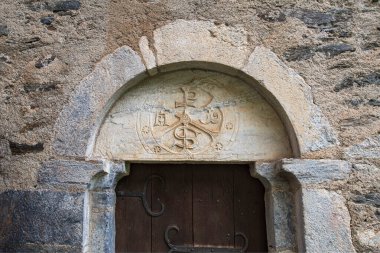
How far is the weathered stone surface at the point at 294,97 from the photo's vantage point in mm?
2129

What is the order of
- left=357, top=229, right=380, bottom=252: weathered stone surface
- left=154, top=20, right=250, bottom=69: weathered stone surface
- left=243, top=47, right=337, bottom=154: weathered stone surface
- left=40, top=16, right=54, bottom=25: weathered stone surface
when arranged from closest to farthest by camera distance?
left=357, top=229, right=380, bottom=252: weathered stone surface < left=243, top=47, right=337, bottom=154: weathered stone surface < left=154, top=20, right=250, bottom=69: weathered stone surface < left=40, top=16, right=54, bottom=25: weathered stone surface

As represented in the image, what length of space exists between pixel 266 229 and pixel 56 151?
1307 millimetres

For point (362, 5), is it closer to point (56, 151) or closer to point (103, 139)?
point (103, 139)

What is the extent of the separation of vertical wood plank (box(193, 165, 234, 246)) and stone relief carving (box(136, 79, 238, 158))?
202 millimetres

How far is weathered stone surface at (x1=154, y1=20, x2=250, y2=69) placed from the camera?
224 cm

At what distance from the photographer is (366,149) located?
6.91 ft

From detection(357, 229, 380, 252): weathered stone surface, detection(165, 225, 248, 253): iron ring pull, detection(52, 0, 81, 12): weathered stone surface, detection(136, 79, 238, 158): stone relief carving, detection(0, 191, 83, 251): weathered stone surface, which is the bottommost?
detection(165, 225, 248, 253): iron ring pull

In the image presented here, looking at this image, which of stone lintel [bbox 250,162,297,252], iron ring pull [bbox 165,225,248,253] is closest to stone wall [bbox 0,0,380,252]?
stone lintel [bbox 250,162,297,252]

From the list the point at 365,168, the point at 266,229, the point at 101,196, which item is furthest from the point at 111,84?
the point at 365,168

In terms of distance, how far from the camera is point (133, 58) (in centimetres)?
225

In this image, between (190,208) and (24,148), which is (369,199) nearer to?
(190,208)

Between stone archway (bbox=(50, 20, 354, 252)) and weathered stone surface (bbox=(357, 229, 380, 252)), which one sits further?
stone archway (bbox=(50, 20, 354, 252))

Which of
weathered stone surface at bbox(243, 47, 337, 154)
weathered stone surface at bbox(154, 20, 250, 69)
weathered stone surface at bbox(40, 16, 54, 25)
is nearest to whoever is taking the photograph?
weathered stone surface at bbox(243, 47, 337, 154)

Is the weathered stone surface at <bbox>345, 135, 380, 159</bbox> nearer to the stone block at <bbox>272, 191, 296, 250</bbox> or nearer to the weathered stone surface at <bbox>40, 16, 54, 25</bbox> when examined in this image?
the stone block at <bbox>272, 191, 296, 250</bbox>
